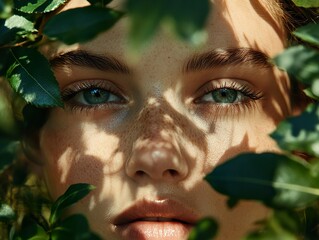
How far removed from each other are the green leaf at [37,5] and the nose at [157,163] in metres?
0.40

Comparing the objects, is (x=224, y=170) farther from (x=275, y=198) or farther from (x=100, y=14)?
(x=100, y=14)

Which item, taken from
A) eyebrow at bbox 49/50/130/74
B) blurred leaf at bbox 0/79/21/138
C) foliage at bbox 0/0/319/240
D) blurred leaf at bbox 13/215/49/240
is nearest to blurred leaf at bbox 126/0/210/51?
foliage at bbox 0/0/319/240

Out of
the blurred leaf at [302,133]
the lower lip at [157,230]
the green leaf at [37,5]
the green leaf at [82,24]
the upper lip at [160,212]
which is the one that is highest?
the green leaf at [82,24]

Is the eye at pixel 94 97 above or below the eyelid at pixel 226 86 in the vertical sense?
below

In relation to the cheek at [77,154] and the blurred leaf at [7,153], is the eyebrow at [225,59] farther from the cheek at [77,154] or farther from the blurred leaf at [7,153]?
the blurred leaf at [7,153]

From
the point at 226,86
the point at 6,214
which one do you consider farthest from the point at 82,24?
the point at 226,86

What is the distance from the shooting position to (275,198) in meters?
1.11

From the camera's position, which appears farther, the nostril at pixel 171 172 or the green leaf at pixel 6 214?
the nostril at pixel 171 172

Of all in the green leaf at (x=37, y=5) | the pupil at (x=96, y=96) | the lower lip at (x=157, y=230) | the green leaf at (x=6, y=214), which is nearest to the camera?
the green leaf at (x=6, y=214)

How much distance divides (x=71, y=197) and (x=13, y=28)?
0.43 meters

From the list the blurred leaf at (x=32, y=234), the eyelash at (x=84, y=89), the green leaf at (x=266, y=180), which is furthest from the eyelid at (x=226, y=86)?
the green leaf at (x=266, y=180)

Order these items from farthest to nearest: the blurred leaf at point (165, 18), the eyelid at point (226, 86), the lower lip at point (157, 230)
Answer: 1. the eyelid at point (226, 86)
2. the lower lip at point (157, 230)
3. the blurred leaf at point (165, 18)

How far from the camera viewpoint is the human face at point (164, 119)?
5.44 feet

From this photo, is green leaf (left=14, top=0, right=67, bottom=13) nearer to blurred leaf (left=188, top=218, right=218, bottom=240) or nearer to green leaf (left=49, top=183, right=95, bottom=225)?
green leaf (left=49, top=183, right=95, bottom=225)
